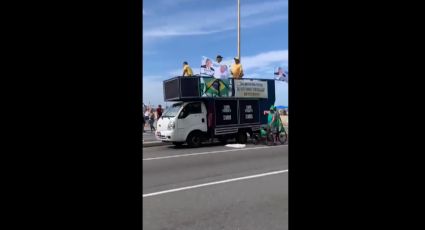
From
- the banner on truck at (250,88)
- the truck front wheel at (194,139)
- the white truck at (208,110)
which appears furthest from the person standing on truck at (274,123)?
the truck front wheel at (194,139)

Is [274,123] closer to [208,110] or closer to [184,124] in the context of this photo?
[208,110]

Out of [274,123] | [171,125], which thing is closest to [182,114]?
[171,125]

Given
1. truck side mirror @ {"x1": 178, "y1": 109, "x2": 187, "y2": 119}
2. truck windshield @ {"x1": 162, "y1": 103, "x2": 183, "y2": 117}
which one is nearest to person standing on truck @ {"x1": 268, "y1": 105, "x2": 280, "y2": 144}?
truck side mirror @ {"x1": 178, "y1": 109, "x2": 187, "y2": 119}

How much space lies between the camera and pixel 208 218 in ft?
14.6

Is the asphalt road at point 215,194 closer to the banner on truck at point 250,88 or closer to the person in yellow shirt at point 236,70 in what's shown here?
the banner on truck at point 250,88

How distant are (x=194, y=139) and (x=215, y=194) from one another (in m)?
7.83

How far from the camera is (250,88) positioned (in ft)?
48.6

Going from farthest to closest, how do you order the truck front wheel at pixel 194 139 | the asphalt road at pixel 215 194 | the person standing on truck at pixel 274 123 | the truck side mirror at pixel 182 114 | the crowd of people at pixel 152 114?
the crowd of people at pixel 152 114 < the person standing on truck at pixel 274 123 < the truck front wheel at pixel 194 139 < the truck side mirror at pixel 182 114 < the asphalt road at pixel 215 194

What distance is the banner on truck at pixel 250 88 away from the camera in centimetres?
1444

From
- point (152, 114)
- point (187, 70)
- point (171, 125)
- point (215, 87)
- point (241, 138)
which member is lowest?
point (241, 138)

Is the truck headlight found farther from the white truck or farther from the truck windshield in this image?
the truck windshield

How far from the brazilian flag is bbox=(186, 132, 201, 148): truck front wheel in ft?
5.28
